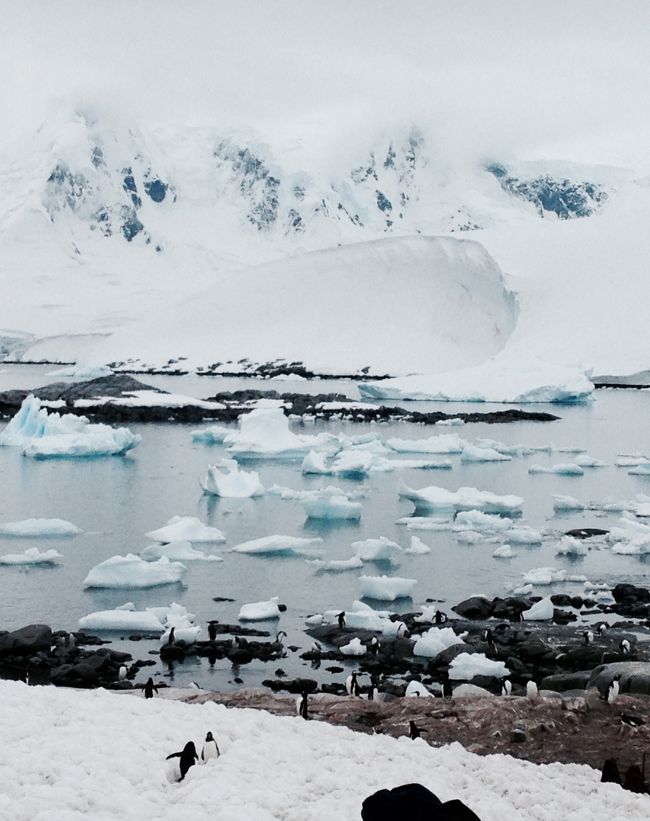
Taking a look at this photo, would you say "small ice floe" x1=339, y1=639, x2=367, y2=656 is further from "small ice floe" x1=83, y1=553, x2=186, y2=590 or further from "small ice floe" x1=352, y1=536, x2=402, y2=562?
"small ice floe" x1=352, y1=536, x2=402, y2=562

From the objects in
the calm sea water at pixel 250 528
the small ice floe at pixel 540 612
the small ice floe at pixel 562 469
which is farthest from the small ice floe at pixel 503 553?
the small ice floe at pixel 562 469

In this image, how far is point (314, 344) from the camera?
2239 inches

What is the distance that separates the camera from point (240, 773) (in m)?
5.55

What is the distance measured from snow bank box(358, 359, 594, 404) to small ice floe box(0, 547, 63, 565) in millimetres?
29806

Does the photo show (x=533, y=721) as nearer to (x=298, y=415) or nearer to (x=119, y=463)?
(x=119, y=463)

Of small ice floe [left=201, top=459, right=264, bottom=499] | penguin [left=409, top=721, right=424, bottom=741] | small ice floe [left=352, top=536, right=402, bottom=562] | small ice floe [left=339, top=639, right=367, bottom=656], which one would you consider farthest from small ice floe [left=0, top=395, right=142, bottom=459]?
penguin [left=409, top=721, right=424, bottom=741]

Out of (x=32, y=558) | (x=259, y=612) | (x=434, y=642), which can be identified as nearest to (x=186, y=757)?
(x=434, y=642)

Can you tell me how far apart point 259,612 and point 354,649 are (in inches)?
63.5

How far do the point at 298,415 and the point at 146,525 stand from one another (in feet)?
65.4

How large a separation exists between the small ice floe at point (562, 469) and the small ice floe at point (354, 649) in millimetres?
13754

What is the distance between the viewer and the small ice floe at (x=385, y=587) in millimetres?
12281

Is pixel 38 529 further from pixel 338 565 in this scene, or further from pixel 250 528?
pixel 338 565

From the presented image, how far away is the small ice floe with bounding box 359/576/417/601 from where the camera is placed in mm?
12281

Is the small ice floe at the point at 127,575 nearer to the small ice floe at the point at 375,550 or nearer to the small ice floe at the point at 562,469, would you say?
the small ice floe at the point at 375,550
